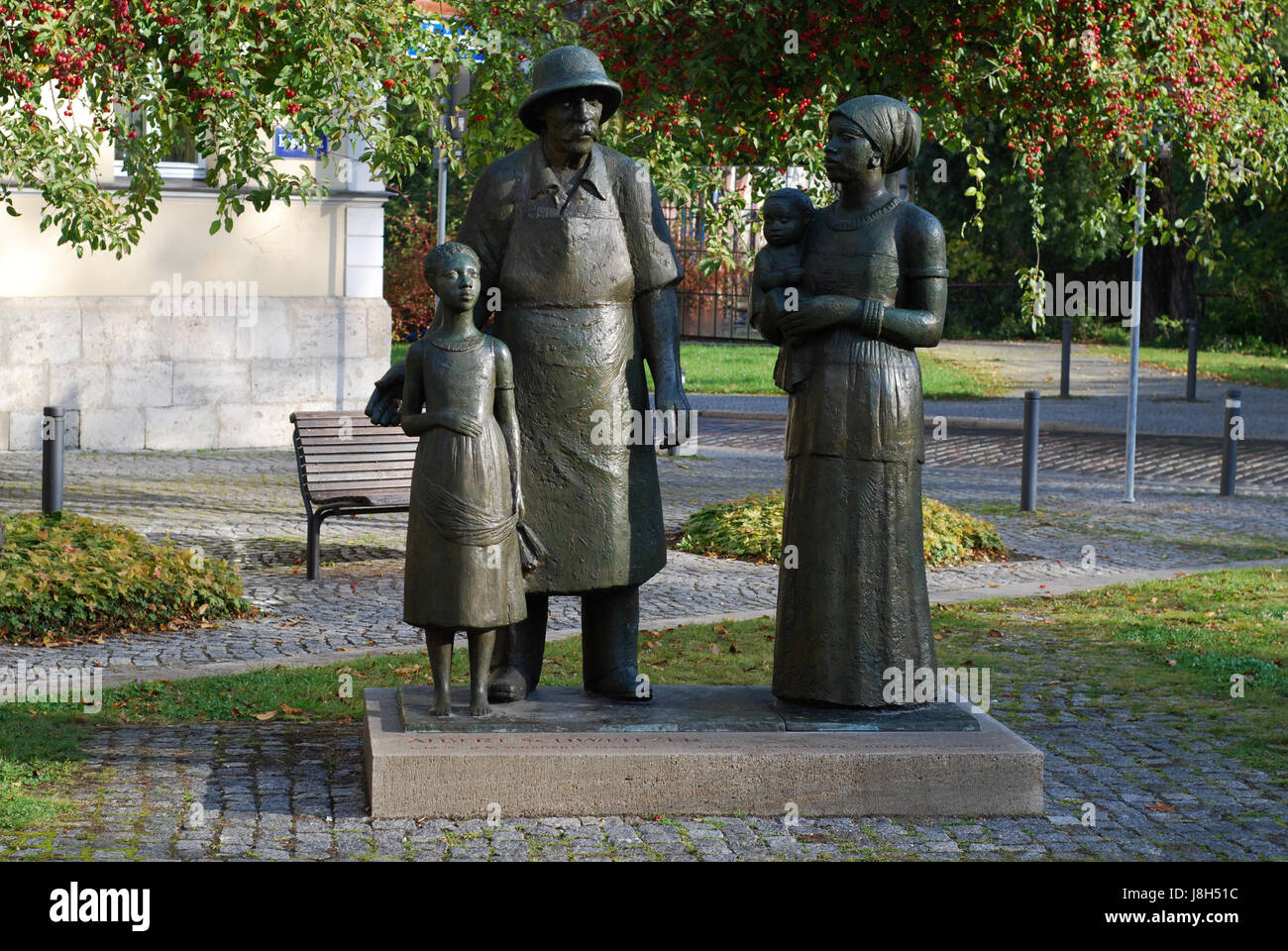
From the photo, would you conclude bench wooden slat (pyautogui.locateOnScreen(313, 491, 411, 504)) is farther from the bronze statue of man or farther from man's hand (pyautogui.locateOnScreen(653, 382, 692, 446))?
man's hand (pyautogui.locateOnScreen(653, 382, 692, 446))

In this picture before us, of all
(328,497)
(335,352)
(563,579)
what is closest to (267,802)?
(563,579)

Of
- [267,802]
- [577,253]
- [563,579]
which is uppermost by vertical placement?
[577,253]

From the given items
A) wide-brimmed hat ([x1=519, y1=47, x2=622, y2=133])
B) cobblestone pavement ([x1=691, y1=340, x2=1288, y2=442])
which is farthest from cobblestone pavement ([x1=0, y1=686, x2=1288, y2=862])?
cobblestone pavement ([x1=691, y1=340, x2=1288, y2=442])

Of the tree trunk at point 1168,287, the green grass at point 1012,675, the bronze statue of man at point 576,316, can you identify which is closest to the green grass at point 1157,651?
the green grass at point 1012,675

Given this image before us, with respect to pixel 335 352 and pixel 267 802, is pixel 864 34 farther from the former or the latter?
pixel 335 352

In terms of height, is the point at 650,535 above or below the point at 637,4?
below

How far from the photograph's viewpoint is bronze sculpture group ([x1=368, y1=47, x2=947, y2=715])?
19.2 ft

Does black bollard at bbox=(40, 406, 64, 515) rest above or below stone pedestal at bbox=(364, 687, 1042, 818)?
above

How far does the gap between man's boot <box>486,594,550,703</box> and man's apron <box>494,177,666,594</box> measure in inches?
9.3

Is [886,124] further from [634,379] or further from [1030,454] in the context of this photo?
[1030,454]

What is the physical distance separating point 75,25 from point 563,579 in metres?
4.16

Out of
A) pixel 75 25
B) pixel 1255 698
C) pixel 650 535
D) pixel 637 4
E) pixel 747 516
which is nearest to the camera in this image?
pixel 650 535

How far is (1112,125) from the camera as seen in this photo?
35.1ft

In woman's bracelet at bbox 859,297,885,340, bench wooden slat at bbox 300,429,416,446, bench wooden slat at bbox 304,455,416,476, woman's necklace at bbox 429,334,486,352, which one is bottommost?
bench wooden slat at bbox 304,455,416,476
